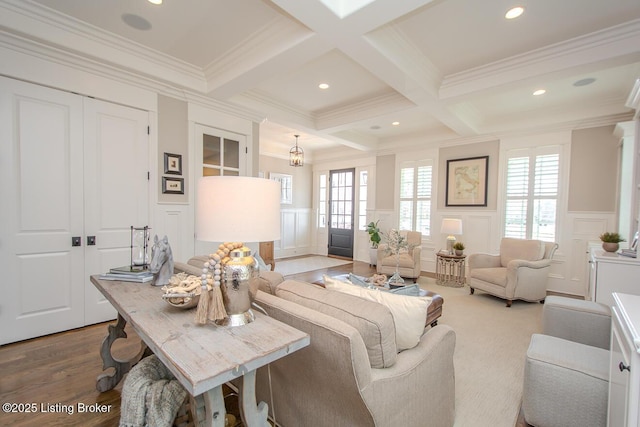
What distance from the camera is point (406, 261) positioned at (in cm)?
Answer: 476

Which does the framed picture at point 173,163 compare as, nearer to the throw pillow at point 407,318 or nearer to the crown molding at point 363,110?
the crown molding at point 363,110

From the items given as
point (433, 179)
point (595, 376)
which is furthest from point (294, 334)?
point (433, 179)

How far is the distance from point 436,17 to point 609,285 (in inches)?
113

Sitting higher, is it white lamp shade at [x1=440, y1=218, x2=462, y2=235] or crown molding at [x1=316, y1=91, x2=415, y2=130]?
crown molding at [x1=316, y1=91, x2=415, y2=130]

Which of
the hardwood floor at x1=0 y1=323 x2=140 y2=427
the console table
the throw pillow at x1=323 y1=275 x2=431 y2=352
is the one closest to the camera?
the console table

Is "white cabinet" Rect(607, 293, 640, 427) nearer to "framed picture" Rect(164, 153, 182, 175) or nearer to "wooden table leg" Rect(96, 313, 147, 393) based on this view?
"wooden table leg" Rect(96, 313, 147, 393)

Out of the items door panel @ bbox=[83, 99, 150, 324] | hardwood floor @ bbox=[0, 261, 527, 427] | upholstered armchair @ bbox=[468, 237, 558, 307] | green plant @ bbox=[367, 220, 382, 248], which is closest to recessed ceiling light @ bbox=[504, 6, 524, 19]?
upholstered armchair @ bbox=[468, 237, 558, 307]

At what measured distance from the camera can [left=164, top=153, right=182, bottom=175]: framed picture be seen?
328 centimetres

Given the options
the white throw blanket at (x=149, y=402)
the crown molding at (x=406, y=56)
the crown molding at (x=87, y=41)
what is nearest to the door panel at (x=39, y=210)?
the crown molding at (x=87, y=41)

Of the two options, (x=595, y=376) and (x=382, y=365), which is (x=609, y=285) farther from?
(x=382, y=365)

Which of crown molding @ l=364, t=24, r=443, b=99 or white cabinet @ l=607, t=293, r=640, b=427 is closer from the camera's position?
white cabinet @ l=607, t=293, r=640, b=427

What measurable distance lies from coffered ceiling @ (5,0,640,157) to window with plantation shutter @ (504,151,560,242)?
0.89m

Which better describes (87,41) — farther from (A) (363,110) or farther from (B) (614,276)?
(B) (614,276)

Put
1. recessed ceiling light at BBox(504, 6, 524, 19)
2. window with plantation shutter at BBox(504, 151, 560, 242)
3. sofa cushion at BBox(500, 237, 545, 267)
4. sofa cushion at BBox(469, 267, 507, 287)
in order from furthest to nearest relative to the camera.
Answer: window with plantation shutter at BBox(504, 151, 560, 242) → sofa cushion at BBox(500, 237, 545, 267) → sofa cushion at BBox(469, 267, 507, 287) → recessed ceiling light at BBox(504, 6, 524, 19)
